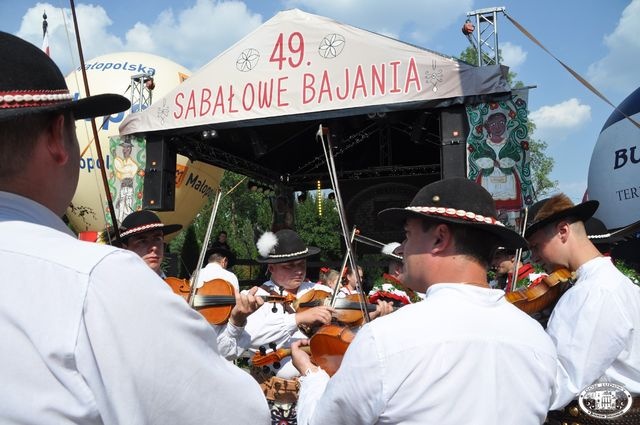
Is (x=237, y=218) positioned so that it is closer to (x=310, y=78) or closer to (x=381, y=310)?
(x=310, y=78)

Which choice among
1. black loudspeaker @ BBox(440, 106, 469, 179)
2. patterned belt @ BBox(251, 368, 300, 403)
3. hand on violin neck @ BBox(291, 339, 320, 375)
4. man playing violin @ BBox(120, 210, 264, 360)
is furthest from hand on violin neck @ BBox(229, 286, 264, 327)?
black loudspeaker @ BBox(440, 106, 469, 179)

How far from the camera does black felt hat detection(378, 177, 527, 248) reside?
5.62 feet

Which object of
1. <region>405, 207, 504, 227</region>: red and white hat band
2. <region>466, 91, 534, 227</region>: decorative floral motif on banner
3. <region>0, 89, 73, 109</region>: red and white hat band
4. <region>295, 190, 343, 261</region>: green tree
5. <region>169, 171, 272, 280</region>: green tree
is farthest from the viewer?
<region>169, 171, 272, 280</region>: green tree

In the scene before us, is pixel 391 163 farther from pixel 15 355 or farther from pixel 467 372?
pixel 15 355

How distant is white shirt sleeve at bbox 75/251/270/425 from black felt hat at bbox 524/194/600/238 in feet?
8.17

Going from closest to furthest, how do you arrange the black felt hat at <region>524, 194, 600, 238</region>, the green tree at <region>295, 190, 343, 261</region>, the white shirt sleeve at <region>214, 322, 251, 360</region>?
the black felt hat at <region>524, 194, 600, 238</region> → the white shirt sleeve at <region>214, 322, 251, 360</region> → the green tree at <region>295, 190, 343, 261</region>

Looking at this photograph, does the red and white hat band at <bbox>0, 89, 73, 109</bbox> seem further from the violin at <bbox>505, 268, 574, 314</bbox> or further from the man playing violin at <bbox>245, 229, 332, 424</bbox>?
the violin at <bbox>505, 268, 574, 314</bbox>

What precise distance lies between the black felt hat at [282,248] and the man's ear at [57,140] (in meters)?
3.54

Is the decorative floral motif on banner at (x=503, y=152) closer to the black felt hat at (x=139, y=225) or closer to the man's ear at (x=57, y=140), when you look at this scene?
the black felt hat at (x=139, y=225)

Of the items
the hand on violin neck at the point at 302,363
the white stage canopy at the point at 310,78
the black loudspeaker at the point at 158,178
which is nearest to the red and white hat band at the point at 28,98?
the hand on violin neck at the point at 302,363

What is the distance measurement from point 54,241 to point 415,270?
1.16 m

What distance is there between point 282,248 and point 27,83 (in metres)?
3.74

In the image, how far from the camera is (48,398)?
793mm

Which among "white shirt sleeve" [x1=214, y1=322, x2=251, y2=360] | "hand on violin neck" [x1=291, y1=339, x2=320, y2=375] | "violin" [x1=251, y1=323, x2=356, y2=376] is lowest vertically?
"white shirt sleeve" [x1=214, y1=322, x2=251, y2=360]
